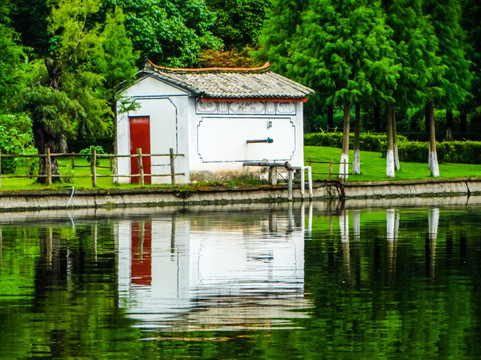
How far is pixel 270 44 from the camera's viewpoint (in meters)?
56.6

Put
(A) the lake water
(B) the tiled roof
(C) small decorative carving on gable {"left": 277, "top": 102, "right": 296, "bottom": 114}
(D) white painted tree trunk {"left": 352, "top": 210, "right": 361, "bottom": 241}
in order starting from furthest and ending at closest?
(C) small decorative carving on gable {"left": 277, "top": 102, "right": 296, "bottom": 114} → (B) the tiled roof → (D) white painted tree trunk {"left": 352, "top": 210, "right": 361, "bottom": 241} → (A) the lake water

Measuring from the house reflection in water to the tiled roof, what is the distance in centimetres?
1241

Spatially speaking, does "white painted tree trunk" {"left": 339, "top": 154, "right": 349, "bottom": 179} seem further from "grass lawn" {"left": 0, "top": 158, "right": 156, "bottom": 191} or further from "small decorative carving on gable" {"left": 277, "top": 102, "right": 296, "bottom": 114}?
"grass lawn" {"left": 0, "top": 158, "right": 156, "bottom": 191}

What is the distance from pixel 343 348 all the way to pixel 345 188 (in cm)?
3183

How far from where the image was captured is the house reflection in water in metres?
14.7

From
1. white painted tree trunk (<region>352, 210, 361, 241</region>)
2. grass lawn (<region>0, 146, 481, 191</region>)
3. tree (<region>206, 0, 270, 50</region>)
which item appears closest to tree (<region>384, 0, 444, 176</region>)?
grass lawn (<region>0, 146, 481, 191</region>)

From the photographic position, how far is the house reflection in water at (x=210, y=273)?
14680 millimetres

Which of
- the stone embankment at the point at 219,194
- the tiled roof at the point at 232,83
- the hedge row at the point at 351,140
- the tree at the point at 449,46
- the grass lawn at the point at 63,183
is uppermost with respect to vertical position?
the tree at the point at 449,46

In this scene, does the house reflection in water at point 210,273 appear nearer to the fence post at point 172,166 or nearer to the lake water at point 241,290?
the lake water at point 241,290

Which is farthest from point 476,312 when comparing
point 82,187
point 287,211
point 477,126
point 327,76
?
point 477,126

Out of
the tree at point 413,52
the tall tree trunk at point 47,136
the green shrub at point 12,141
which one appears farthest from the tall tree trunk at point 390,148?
the green shrub at point 12,141

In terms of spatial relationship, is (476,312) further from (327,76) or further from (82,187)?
(327,76)

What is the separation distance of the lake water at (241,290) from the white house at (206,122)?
12128 millimetres

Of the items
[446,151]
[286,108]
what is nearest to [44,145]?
[286,108]
